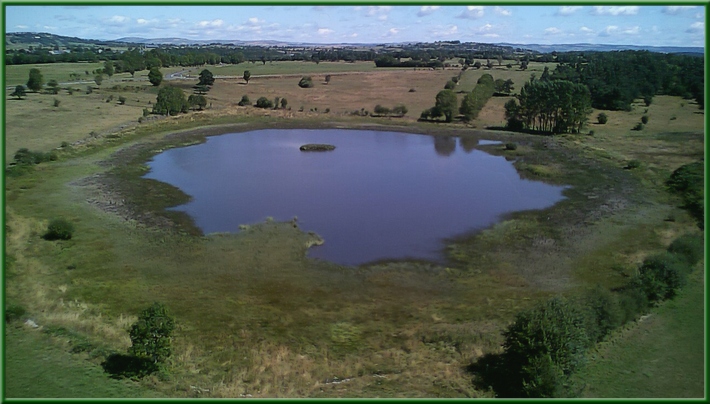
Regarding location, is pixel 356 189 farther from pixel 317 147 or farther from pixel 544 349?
pixel 544 349

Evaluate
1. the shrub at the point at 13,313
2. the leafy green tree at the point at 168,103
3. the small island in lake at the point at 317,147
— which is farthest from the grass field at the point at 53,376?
the leafy green tree at the point at 168,103

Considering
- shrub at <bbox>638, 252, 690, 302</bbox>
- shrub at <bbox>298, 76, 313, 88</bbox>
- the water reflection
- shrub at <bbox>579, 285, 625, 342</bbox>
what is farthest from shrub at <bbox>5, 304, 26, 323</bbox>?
shrub at <bbox>298, 76, 313, 88</bbox>

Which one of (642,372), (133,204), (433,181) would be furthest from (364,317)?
(433,181)

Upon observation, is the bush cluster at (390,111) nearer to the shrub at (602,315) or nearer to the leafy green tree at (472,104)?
the leafy green tree at (472,104)

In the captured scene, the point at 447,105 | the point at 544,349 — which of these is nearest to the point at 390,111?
the point at 447,105

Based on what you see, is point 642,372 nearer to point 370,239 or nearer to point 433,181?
point 370,239

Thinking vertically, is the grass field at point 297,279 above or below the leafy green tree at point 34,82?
below
